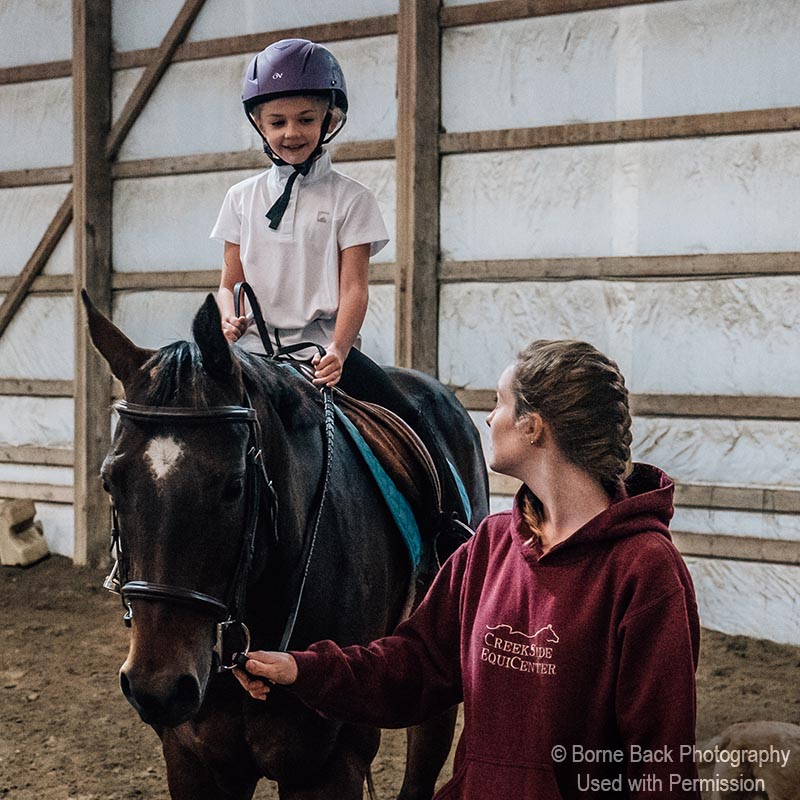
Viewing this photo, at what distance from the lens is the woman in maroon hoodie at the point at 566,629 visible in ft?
3.90

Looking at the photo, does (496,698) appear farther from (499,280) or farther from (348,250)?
(499,280)

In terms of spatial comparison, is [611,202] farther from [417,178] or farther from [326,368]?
[326,368]

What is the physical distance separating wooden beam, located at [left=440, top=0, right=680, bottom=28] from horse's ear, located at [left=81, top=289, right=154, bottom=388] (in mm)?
3726

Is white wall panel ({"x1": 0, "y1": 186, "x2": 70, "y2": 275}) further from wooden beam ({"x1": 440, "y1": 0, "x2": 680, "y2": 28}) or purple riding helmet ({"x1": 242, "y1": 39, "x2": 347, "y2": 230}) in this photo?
purple riding helmet ({"x1": 242, "y1": 39, "x2": 347, "y2": 230})

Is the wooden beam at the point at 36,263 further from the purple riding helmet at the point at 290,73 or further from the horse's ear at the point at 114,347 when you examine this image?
the horse's ear at the point at 114,347

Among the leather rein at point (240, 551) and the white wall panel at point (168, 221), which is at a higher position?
the white wall panel at point (168, 221)

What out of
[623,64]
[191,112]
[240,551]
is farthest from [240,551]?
[191,112]

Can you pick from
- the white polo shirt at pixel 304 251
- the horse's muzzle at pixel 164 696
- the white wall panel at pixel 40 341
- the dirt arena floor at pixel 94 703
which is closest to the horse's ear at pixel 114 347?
the horse's muzzle at pixel 164 696

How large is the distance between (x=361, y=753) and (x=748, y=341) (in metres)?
3.10

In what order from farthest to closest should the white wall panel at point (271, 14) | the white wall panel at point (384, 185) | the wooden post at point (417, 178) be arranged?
the white wall panel at point (271, 14) < the white wall panel at point (384, 185) < the wooden post at point (417, 178)

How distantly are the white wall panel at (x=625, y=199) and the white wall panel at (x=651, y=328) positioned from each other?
0.18 metres

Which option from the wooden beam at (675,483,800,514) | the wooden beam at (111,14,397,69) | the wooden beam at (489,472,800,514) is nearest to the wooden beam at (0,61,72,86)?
the wooden beam at (111,14,397,69)

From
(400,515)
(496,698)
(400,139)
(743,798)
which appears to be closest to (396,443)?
(400,515)

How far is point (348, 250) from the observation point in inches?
86.6
